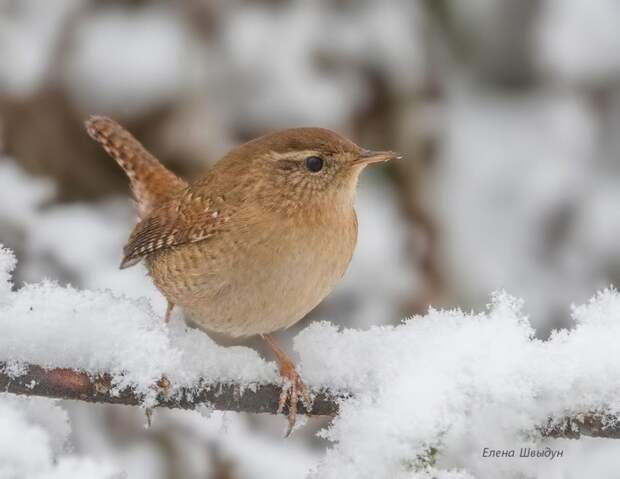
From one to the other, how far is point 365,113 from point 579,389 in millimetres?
3467

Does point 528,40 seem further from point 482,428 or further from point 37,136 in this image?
point 482,428

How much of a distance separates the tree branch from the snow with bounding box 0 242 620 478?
0.03 metres

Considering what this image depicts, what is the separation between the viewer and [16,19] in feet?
17.0

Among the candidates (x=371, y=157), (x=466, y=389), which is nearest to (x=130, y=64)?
(x=371, y=157)

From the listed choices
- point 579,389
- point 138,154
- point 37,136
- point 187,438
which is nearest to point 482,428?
point 579,389

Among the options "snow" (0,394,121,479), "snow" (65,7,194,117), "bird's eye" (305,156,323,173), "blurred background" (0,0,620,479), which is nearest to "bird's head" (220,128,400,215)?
"bird's eye" (305,156,323,173)

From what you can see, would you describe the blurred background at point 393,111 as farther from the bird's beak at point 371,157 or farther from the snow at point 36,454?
the snow at point 36,454

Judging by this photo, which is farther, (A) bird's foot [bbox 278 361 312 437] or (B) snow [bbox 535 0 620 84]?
(B) snow [bbox 535 0 620 84]

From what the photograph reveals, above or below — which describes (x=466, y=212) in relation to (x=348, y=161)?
above

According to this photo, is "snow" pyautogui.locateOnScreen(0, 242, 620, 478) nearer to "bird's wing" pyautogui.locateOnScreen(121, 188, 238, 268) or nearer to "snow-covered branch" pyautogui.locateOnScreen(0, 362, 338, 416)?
"snow-covered branch" pyautogui.locateOnScreen(0, 362, 338, 416)

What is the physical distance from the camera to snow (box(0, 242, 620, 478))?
197 centimetres

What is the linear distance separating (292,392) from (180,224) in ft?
3.29

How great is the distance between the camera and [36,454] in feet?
5.58

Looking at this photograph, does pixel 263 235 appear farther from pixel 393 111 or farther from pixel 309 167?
pixel 393 111
